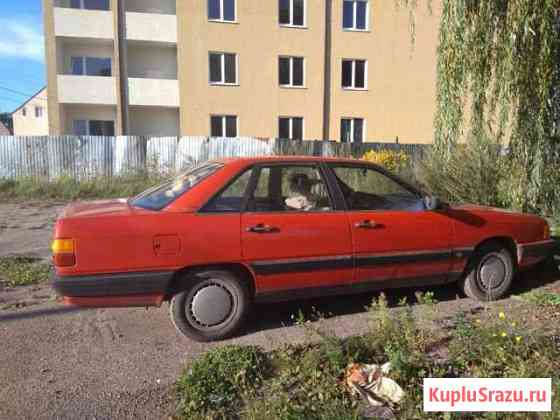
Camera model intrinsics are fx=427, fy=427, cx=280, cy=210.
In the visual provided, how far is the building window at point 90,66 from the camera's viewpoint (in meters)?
20.9

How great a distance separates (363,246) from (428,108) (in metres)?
20.0

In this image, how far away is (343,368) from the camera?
297cm

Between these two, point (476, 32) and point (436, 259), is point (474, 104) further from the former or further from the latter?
point (436, 259)

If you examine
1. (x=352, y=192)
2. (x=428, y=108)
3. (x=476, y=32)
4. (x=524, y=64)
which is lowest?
(x=352, y=192)

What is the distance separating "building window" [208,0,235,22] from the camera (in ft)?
65.6

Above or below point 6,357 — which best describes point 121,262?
above

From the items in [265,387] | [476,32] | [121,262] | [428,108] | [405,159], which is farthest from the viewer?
[428,108]

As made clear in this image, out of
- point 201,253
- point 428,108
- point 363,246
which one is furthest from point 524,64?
point 428,108

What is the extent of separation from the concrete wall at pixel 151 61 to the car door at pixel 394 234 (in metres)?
19.2

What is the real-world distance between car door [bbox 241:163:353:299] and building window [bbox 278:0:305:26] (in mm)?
18744

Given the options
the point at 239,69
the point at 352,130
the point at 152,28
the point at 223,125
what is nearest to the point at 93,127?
the point at 152,28

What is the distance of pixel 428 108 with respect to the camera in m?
21.9

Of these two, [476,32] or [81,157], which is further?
[81,157]

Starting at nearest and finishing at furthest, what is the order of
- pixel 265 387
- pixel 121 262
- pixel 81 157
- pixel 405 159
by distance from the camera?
pixel 265 387 < pixel 121 262 < pixel 405 159 < pixel 81 157
